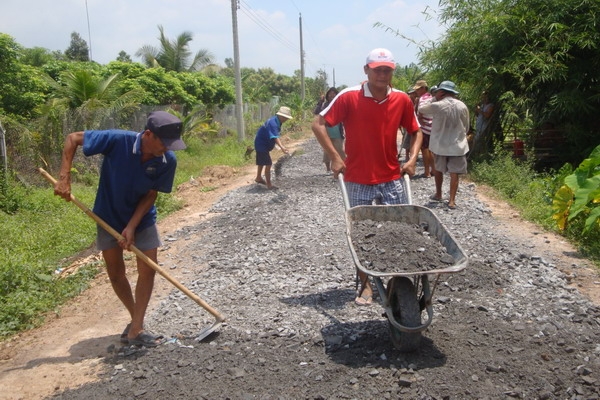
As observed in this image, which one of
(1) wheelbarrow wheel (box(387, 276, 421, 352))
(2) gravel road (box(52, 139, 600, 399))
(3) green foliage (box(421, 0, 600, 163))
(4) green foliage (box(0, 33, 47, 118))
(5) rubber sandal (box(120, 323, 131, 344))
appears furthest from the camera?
(4) green foliage (box(0, 33, 47, 118))

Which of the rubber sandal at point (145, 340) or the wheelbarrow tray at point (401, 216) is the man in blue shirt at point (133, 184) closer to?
the rubber sandal at point (145, 340)

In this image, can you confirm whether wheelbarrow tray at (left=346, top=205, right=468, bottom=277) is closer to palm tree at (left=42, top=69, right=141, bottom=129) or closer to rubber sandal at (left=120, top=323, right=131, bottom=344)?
rubber sandal at (left=120, top=323, right=131, bottom=344)

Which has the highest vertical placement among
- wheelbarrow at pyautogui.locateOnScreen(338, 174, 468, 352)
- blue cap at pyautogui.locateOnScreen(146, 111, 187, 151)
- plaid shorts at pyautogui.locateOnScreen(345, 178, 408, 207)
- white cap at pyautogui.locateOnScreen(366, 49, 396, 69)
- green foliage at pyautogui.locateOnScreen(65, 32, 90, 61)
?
green foliage at pyautogui.locateOnScreen(65, 32, 90, 61)

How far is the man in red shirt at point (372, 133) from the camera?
4.60 metres

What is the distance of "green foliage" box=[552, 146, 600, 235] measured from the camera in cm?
635

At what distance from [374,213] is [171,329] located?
189 cm

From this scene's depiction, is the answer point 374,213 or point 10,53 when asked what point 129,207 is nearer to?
point 374,213

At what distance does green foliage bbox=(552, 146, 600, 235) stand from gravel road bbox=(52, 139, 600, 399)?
1.98 feet

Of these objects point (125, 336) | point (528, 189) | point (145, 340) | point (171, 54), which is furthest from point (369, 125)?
point (171, 54)

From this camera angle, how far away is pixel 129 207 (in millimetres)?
4328

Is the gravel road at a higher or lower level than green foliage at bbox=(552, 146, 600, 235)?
lower

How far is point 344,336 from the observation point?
4238mm

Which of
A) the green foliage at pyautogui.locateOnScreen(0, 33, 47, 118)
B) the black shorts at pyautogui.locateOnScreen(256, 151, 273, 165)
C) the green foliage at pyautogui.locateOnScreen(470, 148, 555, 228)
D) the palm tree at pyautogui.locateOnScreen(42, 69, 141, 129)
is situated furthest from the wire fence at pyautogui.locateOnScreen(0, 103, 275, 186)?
the green foliage at pyautogui.locateOnScreen(470, 148, 555, 228)

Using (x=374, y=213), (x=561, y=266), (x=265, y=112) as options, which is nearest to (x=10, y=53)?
(x=374, y=213)
